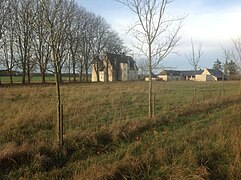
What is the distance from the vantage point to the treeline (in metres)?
7.04

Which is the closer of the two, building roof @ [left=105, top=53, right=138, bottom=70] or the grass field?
the grass field

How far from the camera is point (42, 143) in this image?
6871 millimetres

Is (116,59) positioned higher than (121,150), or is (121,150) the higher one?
(116,59)

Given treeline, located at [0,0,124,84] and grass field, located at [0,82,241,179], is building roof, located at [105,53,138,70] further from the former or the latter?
grass field, located at [0,82,241,179]

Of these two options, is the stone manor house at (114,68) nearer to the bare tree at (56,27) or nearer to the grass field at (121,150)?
the grass field at (121,150)

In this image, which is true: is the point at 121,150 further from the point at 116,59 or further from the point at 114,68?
the point at 114,68

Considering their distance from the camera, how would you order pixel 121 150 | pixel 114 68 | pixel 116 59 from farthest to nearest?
1. pixel 114 68
2. pixel 116 59
3. pixel 121 150

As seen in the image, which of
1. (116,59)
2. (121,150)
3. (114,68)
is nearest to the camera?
(121,150)

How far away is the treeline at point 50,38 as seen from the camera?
7.04 metres

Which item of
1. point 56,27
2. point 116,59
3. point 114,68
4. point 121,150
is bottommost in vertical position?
point 121,150

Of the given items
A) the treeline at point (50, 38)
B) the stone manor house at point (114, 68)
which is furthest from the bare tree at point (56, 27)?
the stone manor house at point (114, 68)

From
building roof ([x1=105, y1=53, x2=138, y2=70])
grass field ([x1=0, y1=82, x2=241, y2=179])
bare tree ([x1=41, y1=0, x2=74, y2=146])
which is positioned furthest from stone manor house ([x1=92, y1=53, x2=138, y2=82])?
bare tree ([x1=41, y1=0, x2=74, y2=146])

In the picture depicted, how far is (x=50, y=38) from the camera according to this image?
22.8 feet

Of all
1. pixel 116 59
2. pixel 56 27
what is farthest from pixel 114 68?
pixel 56 27
